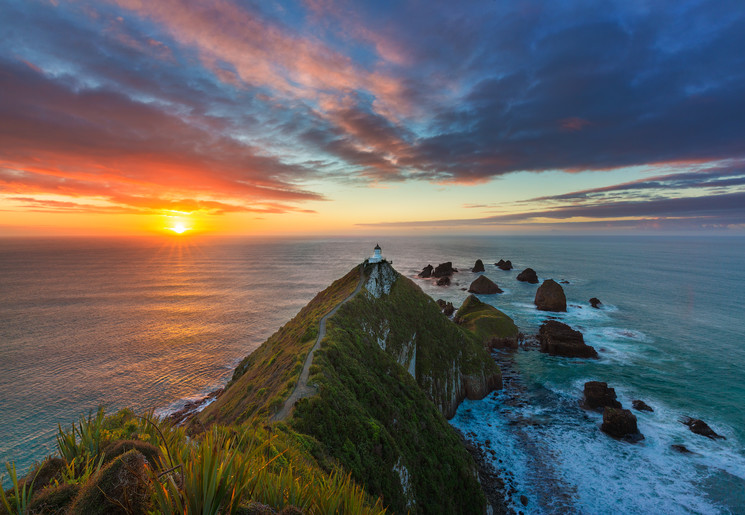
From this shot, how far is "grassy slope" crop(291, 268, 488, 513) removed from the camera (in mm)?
15344

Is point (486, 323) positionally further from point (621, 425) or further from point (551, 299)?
point (551, 299)

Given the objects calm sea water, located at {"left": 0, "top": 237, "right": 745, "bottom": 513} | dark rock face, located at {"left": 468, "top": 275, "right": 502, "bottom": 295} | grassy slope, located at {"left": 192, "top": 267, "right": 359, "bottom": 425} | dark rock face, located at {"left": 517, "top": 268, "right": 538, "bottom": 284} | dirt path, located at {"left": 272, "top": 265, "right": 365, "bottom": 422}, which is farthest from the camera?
dark rock face, located at {"left": 517, "top": 268, "right": 538, "bottom": 284}

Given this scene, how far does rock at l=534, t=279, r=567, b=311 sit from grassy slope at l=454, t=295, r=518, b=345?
2048cm

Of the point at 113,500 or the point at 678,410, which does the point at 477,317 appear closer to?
the point at 678,410

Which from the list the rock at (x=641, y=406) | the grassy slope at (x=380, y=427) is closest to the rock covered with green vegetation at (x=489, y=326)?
the rock at (x=641, y=406)

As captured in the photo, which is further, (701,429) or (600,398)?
(600,398)

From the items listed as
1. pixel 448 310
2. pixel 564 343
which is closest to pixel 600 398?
pixel 564 343

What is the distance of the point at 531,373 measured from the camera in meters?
42.2

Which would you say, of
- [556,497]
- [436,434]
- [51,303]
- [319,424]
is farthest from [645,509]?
[51,303]

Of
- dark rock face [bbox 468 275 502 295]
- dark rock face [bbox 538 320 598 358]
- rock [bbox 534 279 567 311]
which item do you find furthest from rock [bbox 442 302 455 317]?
dark rock face [bbox 468 275 502 295]

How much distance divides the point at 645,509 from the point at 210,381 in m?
45.9

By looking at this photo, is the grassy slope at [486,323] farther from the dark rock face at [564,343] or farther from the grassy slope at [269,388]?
the grassy slope at [269,388]

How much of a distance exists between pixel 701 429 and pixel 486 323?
1058 inches

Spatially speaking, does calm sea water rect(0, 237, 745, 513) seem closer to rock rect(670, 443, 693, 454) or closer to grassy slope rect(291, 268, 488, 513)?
rock rect(670, 443, 693, 454)
